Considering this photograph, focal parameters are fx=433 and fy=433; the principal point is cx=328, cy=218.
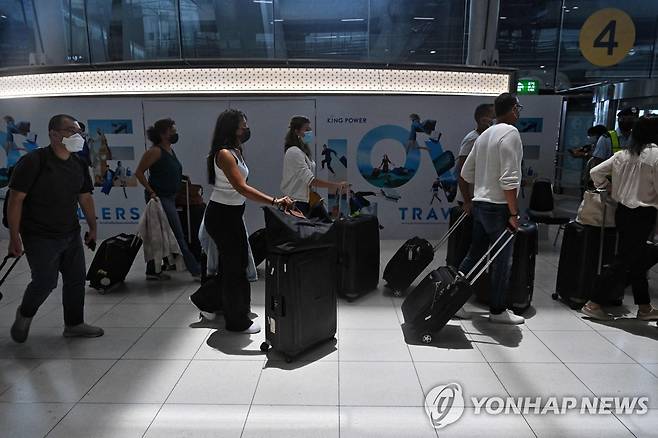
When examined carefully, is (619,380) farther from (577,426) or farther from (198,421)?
(198,421)

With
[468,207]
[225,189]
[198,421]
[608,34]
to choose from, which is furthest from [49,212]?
[608,34]

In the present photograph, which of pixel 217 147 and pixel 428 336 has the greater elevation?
pixel 217 147

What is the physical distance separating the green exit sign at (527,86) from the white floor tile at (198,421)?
6.18 m

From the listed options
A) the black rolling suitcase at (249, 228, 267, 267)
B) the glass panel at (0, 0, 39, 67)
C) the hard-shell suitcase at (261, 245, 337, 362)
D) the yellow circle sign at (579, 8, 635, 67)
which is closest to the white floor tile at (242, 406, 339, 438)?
the hard-shell suitcase at (261, 245, 337, 362)

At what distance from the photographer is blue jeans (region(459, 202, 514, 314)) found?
3.15 meters

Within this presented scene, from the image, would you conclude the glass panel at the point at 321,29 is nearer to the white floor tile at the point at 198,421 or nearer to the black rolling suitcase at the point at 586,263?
the black rolling suitcase at the point at 586,263

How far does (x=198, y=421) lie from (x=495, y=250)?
2343 millimetres

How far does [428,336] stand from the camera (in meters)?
2.99

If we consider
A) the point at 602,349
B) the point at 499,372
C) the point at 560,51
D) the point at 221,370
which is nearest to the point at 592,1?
the point at 560,51

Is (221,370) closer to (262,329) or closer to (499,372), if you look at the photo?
(262,329)

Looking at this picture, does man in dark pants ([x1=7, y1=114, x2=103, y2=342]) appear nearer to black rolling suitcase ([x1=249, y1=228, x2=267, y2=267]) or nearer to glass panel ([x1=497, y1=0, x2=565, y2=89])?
black rolling suitcase ([x1=249, y1=228, x2=267, y2=267])

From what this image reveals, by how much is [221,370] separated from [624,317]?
3163 mm

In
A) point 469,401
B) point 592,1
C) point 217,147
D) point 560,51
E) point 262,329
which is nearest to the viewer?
point 469,401

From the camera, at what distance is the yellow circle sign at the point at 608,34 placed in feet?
27.2
